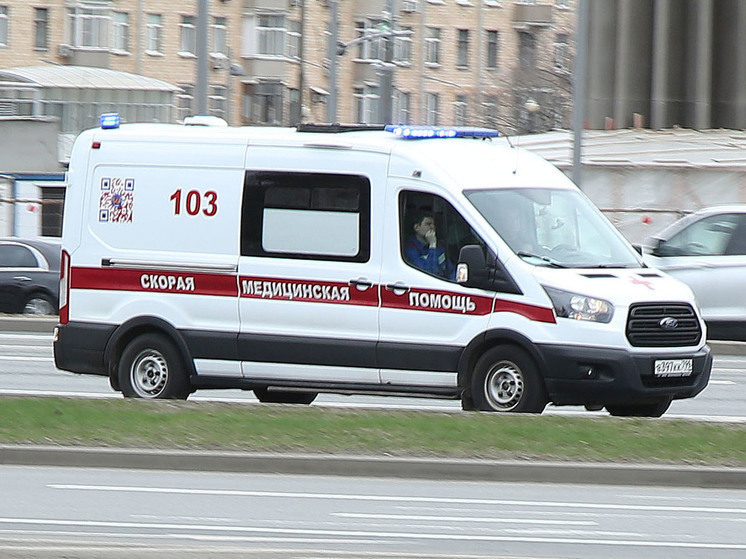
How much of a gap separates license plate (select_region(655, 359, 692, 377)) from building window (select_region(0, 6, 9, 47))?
173ft

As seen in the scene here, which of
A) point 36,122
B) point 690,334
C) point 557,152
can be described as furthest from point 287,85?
point 690,334

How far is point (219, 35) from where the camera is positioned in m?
68.9

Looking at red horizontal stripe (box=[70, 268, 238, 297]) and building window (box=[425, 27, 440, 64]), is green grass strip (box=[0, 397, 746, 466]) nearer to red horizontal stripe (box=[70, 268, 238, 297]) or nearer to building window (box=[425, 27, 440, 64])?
red horizontal stripe (box=[70, 268, 238, 297])

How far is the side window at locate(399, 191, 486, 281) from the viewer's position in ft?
42.9

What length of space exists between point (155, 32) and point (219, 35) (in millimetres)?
2914

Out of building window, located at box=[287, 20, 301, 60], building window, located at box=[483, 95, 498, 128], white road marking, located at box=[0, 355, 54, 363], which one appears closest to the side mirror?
white road marking, located at box=[0, 355, 54, 363]

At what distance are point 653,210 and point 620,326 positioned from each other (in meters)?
14.1

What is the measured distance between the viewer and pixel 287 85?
71188 millimetres

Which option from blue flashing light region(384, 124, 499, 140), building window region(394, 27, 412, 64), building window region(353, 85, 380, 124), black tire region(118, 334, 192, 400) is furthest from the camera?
building window region(394, 27, 412, 64)

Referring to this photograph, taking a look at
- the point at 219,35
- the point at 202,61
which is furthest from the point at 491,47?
the point at 202,61

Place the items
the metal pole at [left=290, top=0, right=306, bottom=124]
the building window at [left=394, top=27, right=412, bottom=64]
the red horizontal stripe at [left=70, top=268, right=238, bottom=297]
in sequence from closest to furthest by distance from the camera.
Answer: the red horizontal stripe at [left=70, top=268, right=238, bottom=297]
the metal pole at [left=290, top=0, right=306, bottom=124]
the building window at [left=394, top=27, right=412, bottom=64]

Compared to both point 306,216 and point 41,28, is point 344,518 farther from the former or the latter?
point 41,28

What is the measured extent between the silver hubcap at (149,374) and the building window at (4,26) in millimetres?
50408

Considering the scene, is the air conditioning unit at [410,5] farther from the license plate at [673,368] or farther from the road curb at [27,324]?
the license plate at [673,368]
